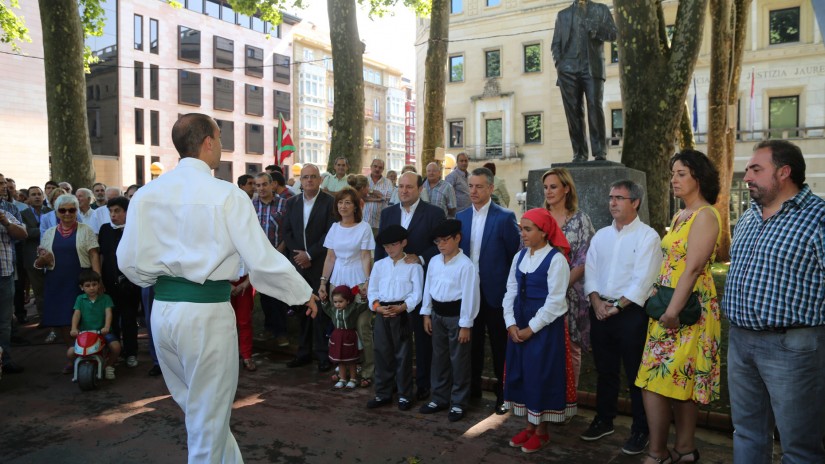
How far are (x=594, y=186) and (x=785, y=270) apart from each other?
418 cm

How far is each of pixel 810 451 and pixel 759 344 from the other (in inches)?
22.5

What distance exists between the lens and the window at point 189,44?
45500 millimetres

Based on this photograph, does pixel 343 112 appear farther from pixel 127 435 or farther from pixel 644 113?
pixel 127 435

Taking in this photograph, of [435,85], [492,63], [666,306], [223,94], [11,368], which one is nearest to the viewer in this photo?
[666,306]

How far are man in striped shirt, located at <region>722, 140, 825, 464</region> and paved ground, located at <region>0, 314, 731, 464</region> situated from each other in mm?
1345

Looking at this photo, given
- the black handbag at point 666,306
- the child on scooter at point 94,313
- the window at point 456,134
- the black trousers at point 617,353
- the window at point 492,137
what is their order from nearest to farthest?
the black handbag at point 666,306 < the black trousers at point 617,353 < the child on scooter at point 94,313 < the window at point 492,137 < the window at point 456,134

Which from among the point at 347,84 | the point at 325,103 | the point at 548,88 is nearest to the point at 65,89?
the point at 347,84

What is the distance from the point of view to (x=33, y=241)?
970 centimetres

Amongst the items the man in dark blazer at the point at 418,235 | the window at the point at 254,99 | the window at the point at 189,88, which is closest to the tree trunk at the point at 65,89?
the man in dark blazer at the point at 418,235

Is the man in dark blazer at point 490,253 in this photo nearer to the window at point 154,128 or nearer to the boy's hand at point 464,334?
the boy's hand at point 464,334

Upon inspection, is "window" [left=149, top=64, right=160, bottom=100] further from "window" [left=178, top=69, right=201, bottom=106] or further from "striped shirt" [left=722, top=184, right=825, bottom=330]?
"striped shirt" [left=722, top=184, right=825, bottom=330]

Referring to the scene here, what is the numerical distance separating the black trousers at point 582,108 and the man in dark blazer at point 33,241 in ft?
→ 25.1

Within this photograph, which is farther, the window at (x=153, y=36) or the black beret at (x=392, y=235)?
the window at (x=153, y=36)

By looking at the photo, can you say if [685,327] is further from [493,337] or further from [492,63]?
[492,63]
